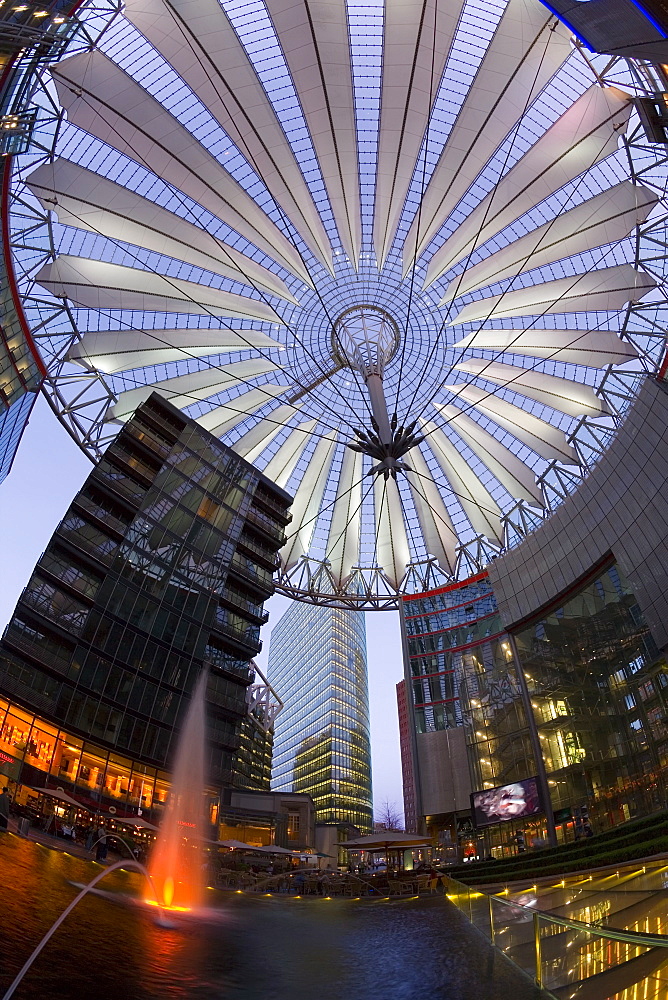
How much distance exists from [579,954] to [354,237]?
38727 millimetres

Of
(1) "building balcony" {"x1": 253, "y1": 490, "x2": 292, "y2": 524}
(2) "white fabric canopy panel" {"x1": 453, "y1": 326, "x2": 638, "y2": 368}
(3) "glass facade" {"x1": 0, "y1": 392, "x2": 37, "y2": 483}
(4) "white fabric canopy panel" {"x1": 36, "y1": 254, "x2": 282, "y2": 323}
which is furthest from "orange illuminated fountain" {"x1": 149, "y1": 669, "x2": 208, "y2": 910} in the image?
(2) "white fabric canopy panel" {"x1": 453, "y1": 326, "x2": 638, "y2": 368}

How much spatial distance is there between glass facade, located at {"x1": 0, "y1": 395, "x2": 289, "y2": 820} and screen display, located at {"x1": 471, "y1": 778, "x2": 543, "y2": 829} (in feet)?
64.8

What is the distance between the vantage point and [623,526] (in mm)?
36781

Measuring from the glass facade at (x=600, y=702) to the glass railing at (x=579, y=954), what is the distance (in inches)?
1190

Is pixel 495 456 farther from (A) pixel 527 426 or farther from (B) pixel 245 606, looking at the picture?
Answer: (B) pixel 245 606

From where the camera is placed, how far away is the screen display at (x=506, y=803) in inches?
1762

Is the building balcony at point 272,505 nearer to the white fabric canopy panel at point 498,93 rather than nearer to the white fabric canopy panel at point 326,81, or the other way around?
the white fabric canopy panel at point 326,81

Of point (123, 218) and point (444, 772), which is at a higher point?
point (123, 218)

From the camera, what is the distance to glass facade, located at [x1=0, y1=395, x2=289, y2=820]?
36666 millimetres

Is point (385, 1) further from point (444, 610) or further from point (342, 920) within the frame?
point (444, 610)

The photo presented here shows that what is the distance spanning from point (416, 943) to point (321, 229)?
35.6m

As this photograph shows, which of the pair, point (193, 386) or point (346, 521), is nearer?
point (193, 386)

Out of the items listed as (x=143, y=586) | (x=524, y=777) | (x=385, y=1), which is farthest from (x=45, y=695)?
(x=385, y=1)

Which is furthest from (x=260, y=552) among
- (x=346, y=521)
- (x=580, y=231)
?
(x=580, y=231)
